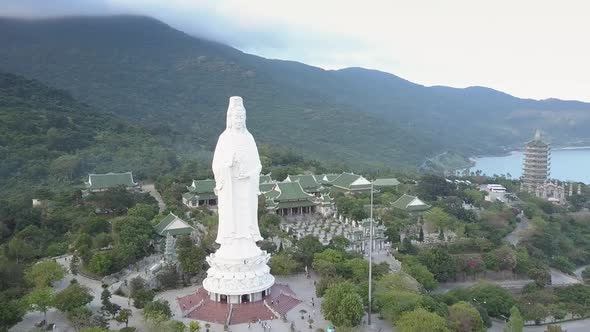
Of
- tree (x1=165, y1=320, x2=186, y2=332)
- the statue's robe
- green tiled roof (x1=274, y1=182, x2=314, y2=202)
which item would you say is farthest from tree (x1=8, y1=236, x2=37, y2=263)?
green tiled roof (x1=274, y1=182, x2=314, y2=202)

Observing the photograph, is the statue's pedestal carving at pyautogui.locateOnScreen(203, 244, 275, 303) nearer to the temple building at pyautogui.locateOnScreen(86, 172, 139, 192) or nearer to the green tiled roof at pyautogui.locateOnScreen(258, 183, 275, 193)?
the green tiled roof at pyautogui.locateOnScreen(258, 183, 275, 193)

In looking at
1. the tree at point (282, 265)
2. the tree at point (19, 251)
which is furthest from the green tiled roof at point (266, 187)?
the tree at point (19, 251)

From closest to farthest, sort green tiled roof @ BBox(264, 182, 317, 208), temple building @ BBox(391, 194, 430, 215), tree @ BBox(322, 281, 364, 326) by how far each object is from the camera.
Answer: tree @ BBox(322, 281, 364, 326)
temple building @ BBox(391, 194, 430, 215)
green tiled roof @ BBox(264, 182, 317, 208)

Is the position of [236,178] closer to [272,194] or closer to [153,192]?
[272,194]

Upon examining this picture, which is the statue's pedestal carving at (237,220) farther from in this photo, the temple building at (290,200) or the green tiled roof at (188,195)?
the green tiled roof at (188,195)

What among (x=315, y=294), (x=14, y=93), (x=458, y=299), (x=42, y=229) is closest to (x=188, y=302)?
(x=315, y=294)
